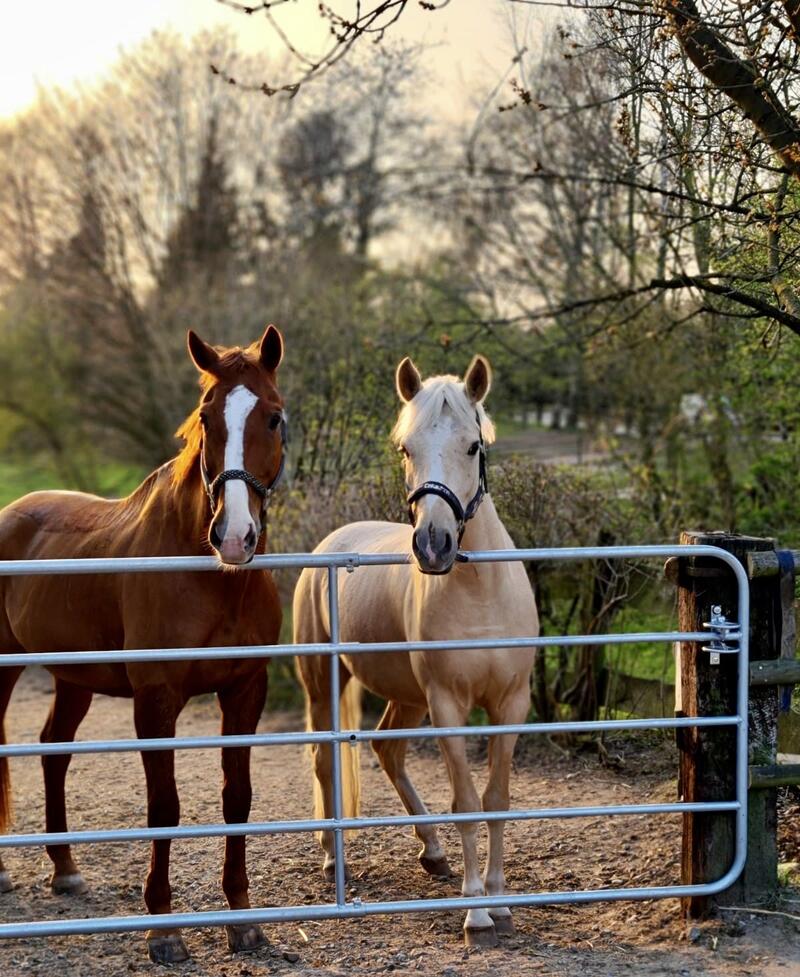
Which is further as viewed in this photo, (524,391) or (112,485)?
(112,485)

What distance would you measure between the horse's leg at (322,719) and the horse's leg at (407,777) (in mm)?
277

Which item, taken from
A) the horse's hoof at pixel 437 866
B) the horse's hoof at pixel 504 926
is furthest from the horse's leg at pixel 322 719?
the horse's hoof at pixel 504 926

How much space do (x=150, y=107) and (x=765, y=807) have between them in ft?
65.2

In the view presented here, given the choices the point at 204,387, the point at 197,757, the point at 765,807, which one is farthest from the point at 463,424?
the point at 197,757

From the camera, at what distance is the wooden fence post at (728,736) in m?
4.07

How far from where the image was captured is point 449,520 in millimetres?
3844

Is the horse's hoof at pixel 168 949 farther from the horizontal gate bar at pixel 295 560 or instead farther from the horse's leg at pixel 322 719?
the horizontal gate bar at pixel 295 560

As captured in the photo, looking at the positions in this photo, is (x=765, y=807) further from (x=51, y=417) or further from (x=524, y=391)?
(x=51, y=417)

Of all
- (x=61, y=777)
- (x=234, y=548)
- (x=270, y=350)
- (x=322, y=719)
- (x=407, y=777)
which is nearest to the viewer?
(x=234, y=548)

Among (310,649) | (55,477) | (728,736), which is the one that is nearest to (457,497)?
(310,649)

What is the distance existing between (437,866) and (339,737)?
1.50 metres

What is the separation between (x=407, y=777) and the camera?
537 centimetres

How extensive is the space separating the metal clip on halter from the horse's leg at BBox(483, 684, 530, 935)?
77 centimetres

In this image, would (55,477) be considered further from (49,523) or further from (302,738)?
(302,738)
